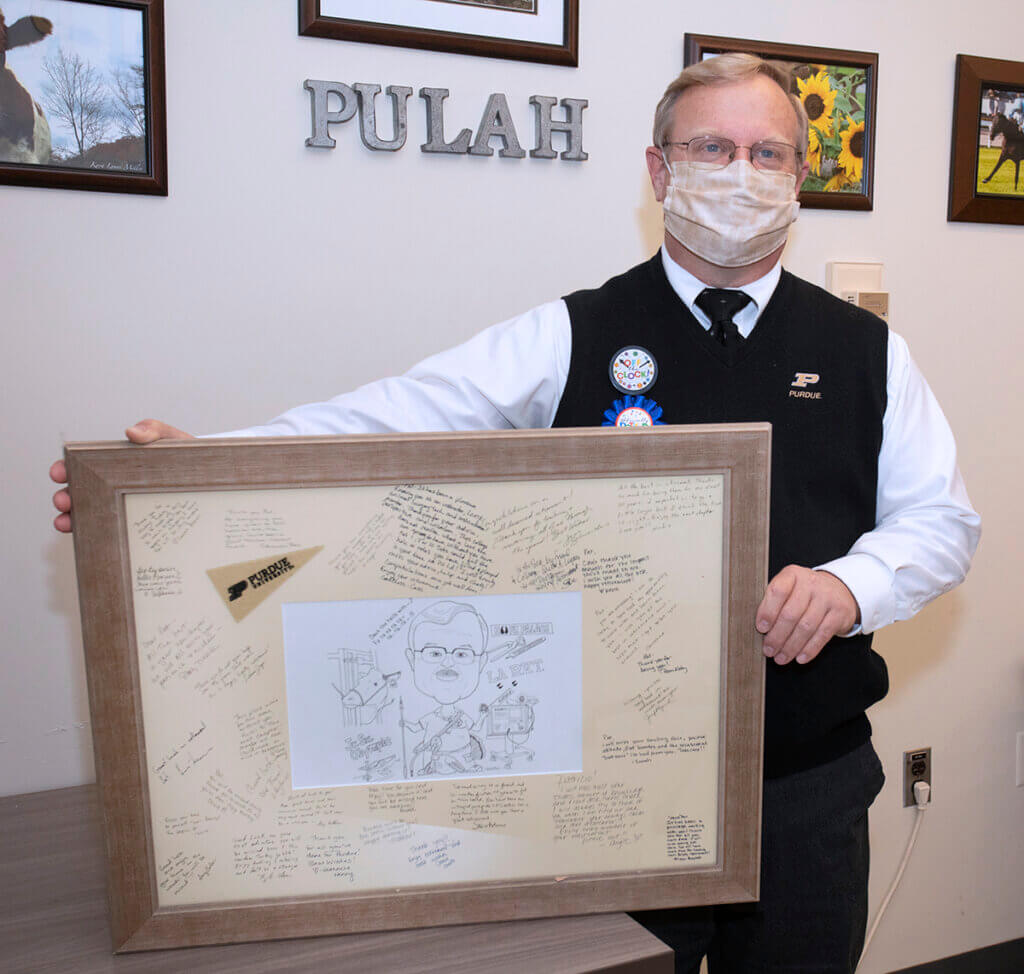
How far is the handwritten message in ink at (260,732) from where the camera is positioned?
966mm

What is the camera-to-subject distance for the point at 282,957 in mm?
969

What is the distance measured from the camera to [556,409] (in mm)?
1342

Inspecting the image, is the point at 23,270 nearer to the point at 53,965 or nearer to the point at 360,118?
the point at 360,118

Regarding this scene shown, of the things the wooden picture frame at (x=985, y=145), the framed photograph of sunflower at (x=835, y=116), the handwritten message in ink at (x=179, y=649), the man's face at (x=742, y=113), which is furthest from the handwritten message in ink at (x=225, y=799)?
the wooden picture frame at (x=985, y=145)

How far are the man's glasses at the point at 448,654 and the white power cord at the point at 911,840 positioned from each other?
5.71 feet

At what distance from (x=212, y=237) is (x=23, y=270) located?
0.30 meters

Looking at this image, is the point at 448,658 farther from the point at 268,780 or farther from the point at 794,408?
the point at 794,408

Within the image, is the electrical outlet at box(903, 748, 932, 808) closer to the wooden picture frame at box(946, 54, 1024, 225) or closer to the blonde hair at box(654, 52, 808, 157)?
the wooden picture frame at box(946, 54, 1024, 225)

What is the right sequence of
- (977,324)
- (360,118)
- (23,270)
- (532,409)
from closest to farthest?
(532,409) < (23,270) < (360,118) < (977,324)

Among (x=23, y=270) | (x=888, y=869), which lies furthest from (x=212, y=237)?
(x=888, y=869)

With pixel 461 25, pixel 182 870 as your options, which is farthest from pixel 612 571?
pixel 461 25

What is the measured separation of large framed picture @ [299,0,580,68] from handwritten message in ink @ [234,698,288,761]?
118 centimetres

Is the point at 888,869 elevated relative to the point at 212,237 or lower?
lower

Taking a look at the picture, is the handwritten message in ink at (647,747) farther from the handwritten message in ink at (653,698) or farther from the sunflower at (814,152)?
the sunflower at (814,152)
